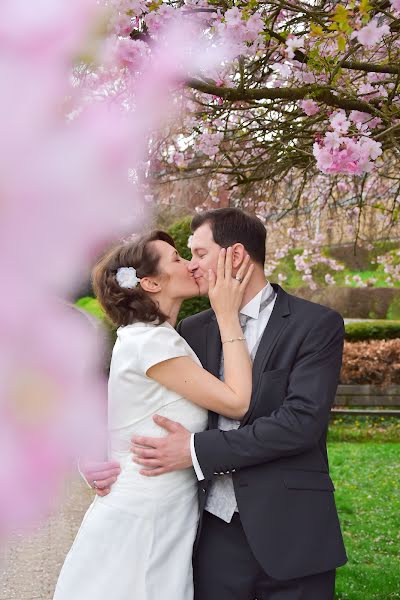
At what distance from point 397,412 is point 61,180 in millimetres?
11307

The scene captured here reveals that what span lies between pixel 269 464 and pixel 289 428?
171 mm

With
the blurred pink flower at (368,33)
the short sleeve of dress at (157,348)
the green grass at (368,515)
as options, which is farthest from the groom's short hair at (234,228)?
the green grass at (368,515)

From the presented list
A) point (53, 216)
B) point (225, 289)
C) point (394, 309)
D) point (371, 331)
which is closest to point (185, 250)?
point (225, 289)

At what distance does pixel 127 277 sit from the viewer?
7.70ft

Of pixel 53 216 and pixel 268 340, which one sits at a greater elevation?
pixel 53 216

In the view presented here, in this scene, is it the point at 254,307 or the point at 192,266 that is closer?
the point at 192,266

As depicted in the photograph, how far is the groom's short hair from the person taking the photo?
2.47m

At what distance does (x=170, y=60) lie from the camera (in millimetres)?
263

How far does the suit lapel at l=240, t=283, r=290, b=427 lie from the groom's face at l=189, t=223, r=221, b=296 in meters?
0.24

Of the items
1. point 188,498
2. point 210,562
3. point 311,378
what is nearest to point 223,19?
point 311,378

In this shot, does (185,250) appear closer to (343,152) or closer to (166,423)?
(343,152)

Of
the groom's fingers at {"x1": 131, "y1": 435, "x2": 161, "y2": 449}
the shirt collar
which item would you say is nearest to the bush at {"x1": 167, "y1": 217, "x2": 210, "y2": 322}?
the shirt collar

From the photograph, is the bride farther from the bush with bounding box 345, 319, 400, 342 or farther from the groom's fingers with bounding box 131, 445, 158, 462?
the bush with bounding box 345, 319, 400, 342

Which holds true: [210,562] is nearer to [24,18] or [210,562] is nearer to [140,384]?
[140,384]
